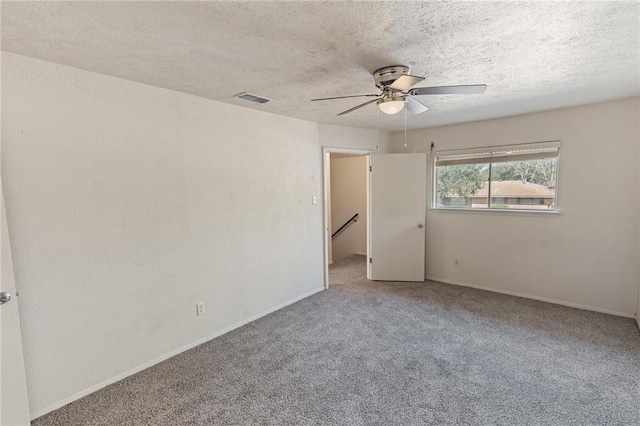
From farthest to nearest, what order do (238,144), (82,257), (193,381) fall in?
(238,144) → (193,381) → (82,257)

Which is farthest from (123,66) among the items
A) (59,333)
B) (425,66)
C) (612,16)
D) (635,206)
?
(635,206)

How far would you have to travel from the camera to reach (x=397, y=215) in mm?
4723

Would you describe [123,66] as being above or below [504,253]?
above

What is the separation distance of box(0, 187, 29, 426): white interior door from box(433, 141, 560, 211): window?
4726 mm

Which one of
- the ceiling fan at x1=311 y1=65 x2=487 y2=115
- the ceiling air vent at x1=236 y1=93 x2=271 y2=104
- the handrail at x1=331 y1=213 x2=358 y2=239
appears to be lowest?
the handrail at x1=331 y1=213 x2=358 y2=239

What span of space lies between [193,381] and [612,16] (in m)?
3.52

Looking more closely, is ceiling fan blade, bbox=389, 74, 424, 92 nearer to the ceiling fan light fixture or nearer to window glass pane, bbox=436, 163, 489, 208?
the ceiling fan light fixture

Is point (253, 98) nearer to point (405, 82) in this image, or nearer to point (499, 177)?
point (405, 82)

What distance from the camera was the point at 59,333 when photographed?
2115 mm

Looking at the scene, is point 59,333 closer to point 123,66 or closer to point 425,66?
point 123,66

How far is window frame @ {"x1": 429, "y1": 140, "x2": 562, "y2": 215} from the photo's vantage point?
12.1 ft

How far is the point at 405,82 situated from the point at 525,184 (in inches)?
117

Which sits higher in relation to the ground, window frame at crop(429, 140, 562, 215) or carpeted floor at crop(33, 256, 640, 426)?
window frame at crop(429, 140, 562, 215)

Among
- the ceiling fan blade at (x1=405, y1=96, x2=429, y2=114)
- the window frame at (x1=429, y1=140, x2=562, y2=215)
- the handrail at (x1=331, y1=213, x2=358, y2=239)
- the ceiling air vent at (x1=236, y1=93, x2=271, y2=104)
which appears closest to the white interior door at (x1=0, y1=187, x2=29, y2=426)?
the ceiling air vent at (x1=236, y1=93, x2=271, y2=104)
